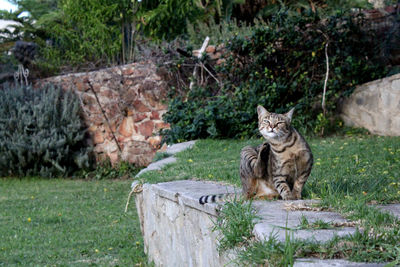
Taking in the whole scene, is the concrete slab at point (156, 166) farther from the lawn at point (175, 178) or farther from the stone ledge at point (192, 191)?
the stone ledge at point (192, 191)

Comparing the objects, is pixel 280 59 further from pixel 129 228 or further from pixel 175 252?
pixel 175 252

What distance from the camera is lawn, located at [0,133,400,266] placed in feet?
9.32

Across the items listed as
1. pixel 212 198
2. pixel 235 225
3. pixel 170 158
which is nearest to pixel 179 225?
pixel 212 198

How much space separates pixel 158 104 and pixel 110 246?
5.46m

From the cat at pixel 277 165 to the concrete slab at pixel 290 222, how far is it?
223 mm

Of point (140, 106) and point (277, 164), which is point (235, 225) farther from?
point (140, 106)

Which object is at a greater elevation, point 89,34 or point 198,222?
point 89,34

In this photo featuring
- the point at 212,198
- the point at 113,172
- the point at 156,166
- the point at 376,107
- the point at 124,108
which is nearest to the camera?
the point at 212,198

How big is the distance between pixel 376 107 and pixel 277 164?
6.14 meters

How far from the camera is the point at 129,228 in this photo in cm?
693

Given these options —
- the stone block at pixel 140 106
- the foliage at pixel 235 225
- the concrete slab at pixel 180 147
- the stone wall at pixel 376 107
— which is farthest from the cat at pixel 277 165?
the stone block at pixel 140 106

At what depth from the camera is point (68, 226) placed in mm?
6965

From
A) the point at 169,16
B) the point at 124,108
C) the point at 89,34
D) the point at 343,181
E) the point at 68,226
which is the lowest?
the point at 68,226

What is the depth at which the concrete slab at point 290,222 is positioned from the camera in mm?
2648
